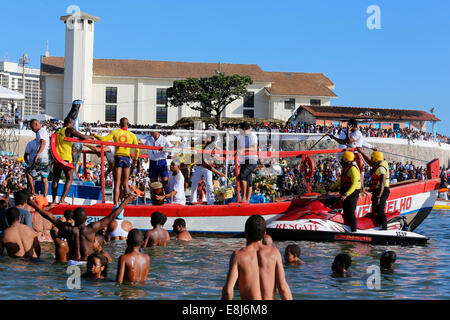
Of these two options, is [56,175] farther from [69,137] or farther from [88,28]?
[88,28]

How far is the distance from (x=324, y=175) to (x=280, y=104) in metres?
43.9

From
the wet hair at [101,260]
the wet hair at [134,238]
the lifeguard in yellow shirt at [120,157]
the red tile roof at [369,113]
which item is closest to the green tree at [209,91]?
the red tile roof at [369,113]

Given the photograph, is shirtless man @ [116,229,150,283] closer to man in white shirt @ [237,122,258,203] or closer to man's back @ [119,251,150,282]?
man's back @ [119,251,150,282]

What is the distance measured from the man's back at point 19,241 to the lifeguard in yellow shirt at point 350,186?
21.6 feet

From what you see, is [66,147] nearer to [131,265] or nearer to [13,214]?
[13,214]

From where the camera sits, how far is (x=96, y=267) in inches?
364

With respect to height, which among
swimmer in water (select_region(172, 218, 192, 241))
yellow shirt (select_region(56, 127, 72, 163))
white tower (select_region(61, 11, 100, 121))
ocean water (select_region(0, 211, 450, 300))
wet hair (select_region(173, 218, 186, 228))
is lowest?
ocean water (select_region(0, 211, 450, 300))

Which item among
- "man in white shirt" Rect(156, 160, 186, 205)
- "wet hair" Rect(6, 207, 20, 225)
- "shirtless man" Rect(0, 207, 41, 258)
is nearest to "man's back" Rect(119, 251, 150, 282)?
"wet hair" Rect(6, 207, 20, 225)

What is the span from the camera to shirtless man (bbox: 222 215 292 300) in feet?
18.8

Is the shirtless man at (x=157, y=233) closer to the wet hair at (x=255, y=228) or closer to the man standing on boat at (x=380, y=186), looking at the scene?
the man standing on boat at (x=380, y=186)

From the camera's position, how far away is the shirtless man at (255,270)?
5738mm

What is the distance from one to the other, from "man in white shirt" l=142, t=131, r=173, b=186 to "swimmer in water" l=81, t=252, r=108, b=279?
5.36m
